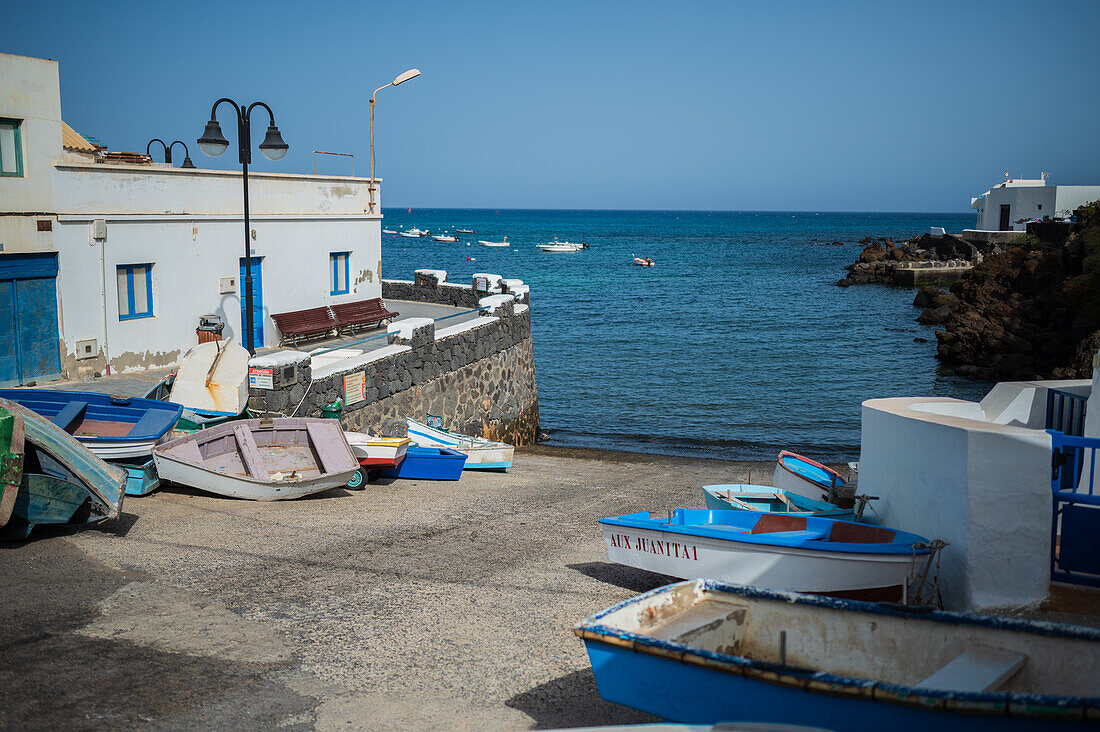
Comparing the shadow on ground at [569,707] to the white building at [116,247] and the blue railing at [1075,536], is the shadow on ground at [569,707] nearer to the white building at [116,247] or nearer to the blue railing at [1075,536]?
the blue railing at [1075,536]

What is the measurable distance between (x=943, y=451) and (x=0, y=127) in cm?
1415

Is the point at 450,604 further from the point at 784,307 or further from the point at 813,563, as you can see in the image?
the point at 784,307

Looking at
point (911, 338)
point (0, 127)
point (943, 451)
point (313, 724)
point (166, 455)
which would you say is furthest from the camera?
point (911, 338)

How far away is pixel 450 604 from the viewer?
750cm

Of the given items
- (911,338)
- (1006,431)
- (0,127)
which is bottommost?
(911,338)

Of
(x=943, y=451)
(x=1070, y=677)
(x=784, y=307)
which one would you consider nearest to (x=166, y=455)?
(x=943, y=451)

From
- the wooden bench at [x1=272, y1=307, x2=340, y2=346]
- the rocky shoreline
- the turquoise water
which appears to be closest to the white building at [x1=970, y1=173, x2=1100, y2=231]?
the turquoise water

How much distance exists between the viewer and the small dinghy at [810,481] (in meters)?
10.2

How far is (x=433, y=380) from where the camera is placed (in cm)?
1769

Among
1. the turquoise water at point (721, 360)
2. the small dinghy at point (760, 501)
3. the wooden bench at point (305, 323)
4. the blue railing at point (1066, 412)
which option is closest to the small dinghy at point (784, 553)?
the small dinghy at point (760, 501)

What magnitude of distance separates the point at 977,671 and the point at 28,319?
1446cm

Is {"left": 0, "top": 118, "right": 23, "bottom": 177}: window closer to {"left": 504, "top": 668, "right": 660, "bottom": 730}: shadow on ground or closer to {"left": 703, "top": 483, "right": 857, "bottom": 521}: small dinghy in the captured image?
{"left": 703, "top": 483, "right": 857, "bottom": 521}: small dinghy

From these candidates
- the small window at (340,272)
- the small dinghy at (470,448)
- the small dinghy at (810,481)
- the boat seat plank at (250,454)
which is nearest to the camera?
the small dinghy at (810,481)

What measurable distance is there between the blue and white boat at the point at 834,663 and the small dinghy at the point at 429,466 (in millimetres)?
8143
